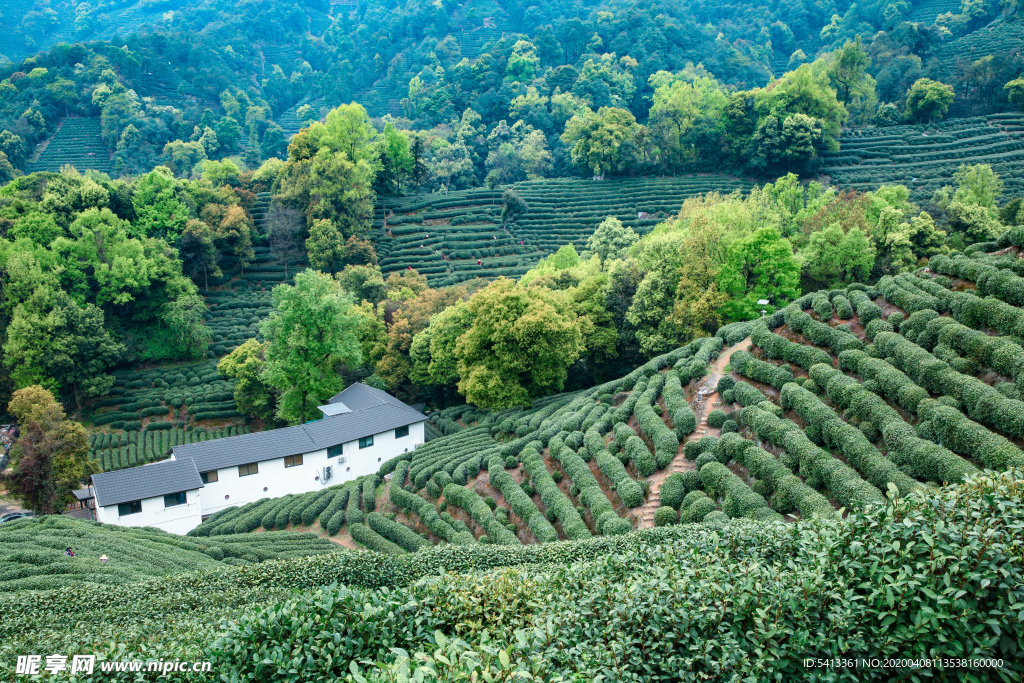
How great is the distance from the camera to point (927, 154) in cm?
5784

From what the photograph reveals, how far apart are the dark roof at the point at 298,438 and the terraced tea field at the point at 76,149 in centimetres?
7039

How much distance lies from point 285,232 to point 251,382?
20682 mm

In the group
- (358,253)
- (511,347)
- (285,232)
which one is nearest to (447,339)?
(511,347)

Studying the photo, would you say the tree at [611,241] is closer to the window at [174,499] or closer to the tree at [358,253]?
the tree at [358,253]

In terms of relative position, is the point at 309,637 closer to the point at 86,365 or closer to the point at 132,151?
the point at 86,365

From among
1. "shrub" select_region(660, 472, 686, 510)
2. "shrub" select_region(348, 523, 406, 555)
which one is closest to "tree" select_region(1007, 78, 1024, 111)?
"shrub" select_region(660, 472, 686, 510)

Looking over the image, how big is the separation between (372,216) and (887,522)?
60.3 m

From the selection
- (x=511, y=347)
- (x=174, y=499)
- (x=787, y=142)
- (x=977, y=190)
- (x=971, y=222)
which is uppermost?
(x=787, y=142)

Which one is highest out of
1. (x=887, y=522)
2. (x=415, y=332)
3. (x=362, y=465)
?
(x=887, y=522)

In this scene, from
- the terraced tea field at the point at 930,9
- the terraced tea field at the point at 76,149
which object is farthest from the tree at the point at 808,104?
the terraced tea field at the point at 76,149

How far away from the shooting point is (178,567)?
20.1 metres

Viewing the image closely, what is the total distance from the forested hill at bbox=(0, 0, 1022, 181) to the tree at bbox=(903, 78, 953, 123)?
72 centimetres

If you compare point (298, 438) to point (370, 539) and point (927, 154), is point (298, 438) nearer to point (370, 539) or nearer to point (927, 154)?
point (370, 539)

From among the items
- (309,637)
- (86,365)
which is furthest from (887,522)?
(86,365)
